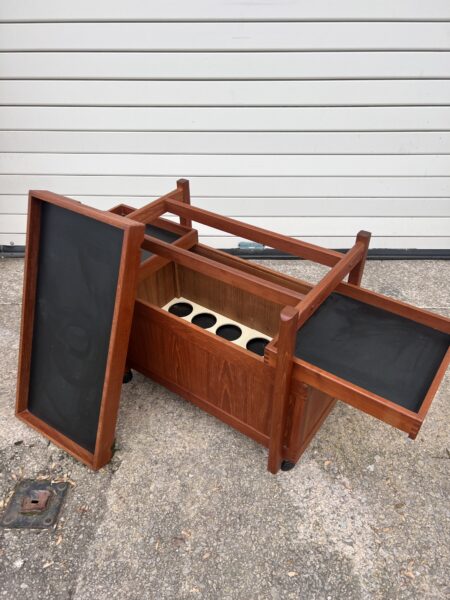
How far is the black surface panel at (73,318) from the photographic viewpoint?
1.71 metres

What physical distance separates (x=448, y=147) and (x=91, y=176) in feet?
8.86

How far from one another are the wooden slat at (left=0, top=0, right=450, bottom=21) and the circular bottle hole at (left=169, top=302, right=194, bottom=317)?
1.79 metres

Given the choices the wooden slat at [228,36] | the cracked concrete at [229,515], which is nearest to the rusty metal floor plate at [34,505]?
the cracked concrete at [229,515]

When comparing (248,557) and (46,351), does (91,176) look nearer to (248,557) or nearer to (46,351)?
(46,351)

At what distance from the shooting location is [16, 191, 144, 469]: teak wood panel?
1587mm

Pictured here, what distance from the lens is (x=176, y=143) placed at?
3.14 m

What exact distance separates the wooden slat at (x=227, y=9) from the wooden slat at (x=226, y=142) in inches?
27.9

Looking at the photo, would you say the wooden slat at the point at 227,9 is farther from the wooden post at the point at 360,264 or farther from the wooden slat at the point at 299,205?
the wooden post at the point at 360,264

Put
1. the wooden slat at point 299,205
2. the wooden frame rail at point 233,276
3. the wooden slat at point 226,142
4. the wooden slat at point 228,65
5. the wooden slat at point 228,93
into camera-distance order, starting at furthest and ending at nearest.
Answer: the wooden slat at point 299,205, the wooden slat at point 226,142, the wooden slat at point 228,93, the wooden slat at point 228,65, the wooden frame rail at point 233,276

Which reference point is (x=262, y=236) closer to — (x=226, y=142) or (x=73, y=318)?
(x=73, y=318)

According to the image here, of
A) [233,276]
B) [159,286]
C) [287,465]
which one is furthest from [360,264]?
[159,286]

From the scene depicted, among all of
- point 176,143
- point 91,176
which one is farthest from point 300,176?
point 91,176

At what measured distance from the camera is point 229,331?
7.74 feet

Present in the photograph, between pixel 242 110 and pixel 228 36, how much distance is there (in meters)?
0.46
